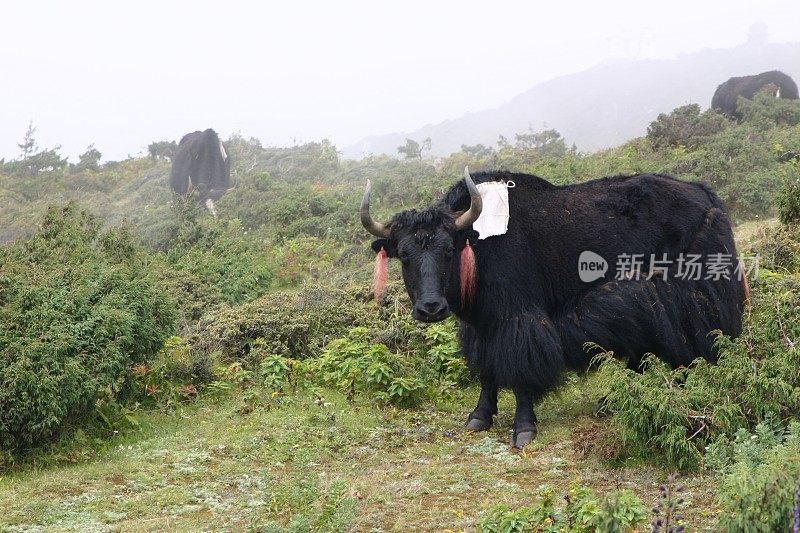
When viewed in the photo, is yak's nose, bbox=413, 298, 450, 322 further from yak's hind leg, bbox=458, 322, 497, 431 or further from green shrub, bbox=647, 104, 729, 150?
green shrub, bbox=647, 104, 729, 150

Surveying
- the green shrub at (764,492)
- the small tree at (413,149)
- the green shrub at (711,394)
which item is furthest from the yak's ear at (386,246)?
the small tree at (413,149)

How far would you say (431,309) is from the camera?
19.3 ft

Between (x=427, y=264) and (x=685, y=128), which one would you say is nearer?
(x=427, y=264)

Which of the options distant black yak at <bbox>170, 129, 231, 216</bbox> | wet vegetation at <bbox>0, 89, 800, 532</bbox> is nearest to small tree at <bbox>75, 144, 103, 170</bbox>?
distant black yak at <bbox>170, 129, 231, 216</bbox>

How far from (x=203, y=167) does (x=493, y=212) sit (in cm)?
1841

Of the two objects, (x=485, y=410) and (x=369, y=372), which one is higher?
(x=369, y=372)

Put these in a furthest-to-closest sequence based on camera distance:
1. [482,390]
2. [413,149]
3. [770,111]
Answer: [413,149] → [770,111] → [482,390]

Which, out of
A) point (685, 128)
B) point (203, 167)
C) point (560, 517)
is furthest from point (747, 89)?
point (560, 517)

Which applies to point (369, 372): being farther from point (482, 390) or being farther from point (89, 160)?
point (89, 160)

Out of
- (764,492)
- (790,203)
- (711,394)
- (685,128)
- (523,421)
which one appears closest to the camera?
(764,492)

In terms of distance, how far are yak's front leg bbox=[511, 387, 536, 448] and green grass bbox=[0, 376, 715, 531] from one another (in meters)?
0.11

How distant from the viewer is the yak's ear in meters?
6.48

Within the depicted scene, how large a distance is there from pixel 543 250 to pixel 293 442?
2.48m

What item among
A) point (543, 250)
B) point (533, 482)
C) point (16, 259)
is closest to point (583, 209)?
point (543, 250)
